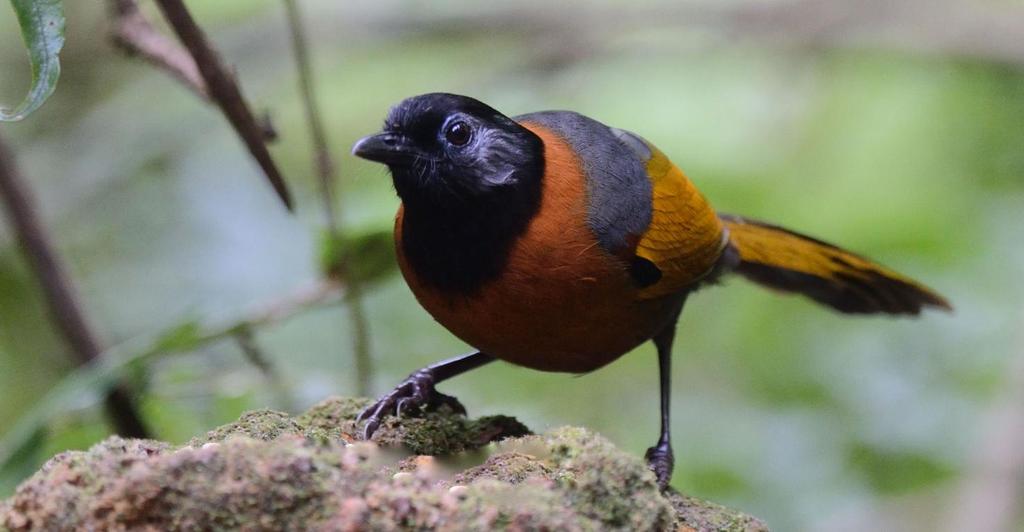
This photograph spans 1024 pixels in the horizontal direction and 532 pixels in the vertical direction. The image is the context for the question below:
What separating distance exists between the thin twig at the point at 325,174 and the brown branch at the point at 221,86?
1.02 feet

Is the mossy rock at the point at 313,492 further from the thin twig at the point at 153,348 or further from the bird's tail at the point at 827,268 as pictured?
the bird's tail at the point at 827,268

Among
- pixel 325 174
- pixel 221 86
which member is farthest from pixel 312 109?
pixel 221 86

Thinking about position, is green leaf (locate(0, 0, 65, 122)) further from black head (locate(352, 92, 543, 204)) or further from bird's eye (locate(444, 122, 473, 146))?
bird's eye (locate(444, 122, 473, 146))

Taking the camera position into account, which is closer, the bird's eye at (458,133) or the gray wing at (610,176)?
the bird's eye at (458,133)

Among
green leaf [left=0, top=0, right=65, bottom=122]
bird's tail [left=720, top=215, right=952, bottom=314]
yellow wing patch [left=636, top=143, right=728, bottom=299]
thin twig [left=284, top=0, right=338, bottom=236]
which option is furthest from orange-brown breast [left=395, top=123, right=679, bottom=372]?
green leaf [left=0, top=0, right=65, bottom=122]

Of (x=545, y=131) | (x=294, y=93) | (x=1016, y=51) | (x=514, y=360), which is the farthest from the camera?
(x=294, y=93)

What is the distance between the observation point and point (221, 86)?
128 inches

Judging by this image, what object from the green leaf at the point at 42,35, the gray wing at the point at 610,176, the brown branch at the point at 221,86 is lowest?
the gray wing at the point at 610,176

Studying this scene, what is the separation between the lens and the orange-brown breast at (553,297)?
10.5 ft

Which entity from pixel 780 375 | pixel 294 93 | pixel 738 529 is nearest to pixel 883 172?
pixel 780 375

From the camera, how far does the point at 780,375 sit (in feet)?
21.1

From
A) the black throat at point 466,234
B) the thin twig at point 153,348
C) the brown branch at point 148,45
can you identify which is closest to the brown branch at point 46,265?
the thin twig at point 153,348

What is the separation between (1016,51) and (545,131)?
544 centimetres

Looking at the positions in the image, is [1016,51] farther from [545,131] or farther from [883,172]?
[545,131]
